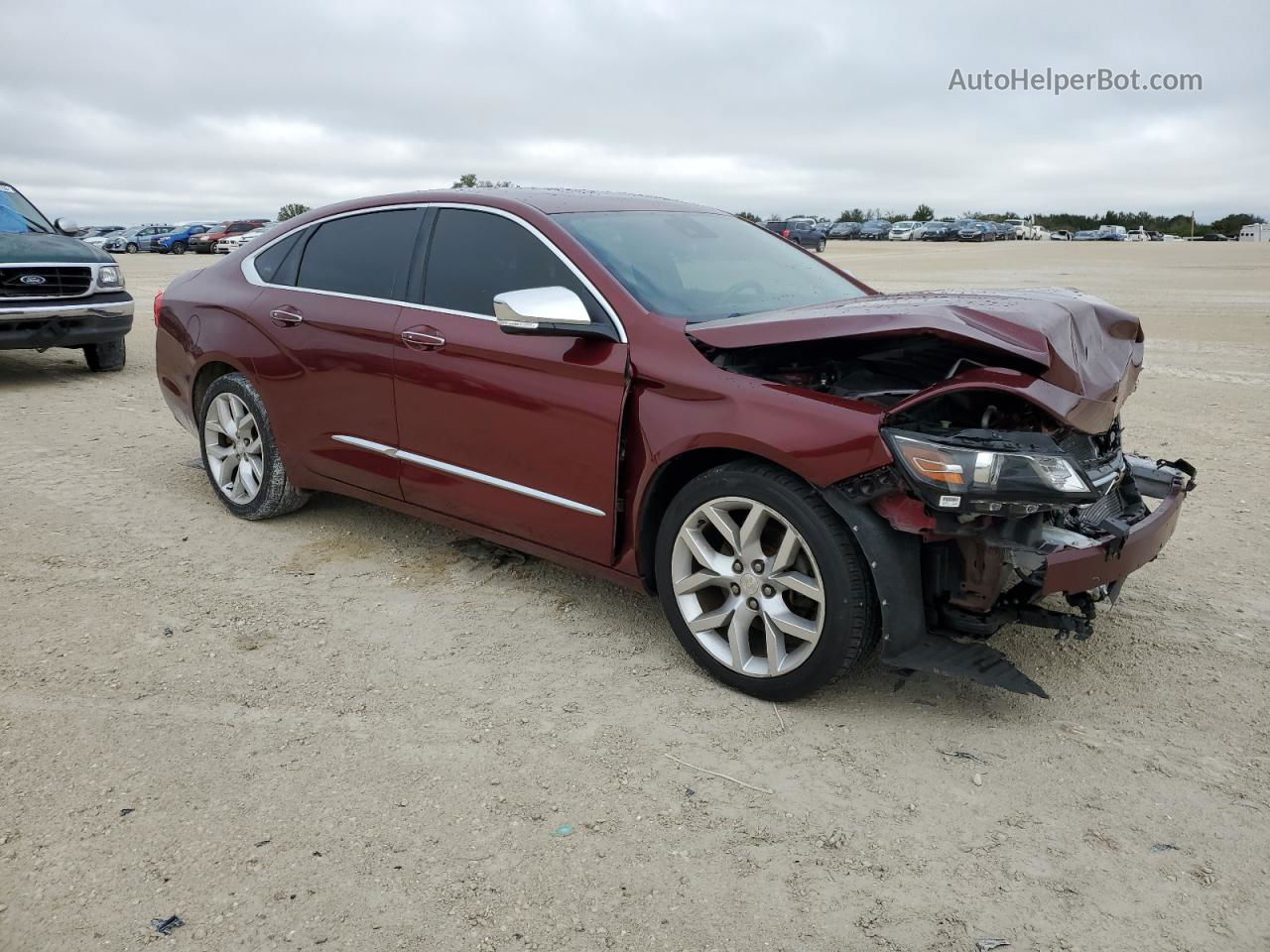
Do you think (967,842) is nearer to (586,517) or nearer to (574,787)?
(574,787)

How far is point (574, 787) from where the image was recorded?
295 cm

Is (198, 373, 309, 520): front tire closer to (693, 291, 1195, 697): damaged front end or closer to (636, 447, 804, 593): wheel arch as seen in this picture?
(636, 447, 804, 593): wheel arch

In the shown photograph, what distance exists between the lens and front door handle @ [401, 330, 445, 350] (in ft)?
13.5

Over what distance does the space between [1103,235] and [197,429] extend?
68359mm

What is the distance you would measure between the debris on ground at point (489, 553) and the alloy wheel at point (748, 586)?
1380 mm

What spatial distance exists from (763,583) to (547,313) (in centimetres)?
115

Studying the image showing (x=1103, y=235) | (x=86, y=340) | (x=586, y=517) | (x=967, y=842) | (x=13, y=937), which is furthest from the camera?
(x=1103, y=235)

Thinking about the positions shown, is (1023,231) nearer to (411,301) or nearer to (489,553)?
(489,553)

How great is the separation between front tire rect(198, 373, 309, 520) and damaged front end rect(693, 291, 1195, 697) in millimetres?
2634

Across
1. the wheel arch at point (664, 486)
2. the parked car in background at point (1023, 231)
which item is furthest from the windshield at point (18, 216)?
the parked car in background at point (1023, 231)

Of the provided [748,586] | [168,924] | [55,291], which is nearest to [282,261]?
[748,586]

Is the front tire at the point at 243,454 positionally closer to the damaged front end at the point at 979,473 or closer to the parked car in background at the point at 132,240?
the damaged front end at the point at 979,473

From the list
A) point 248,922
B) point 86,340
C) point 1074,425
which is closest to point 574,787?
point 248,922

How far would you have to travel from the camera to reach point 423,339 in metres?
4.18
